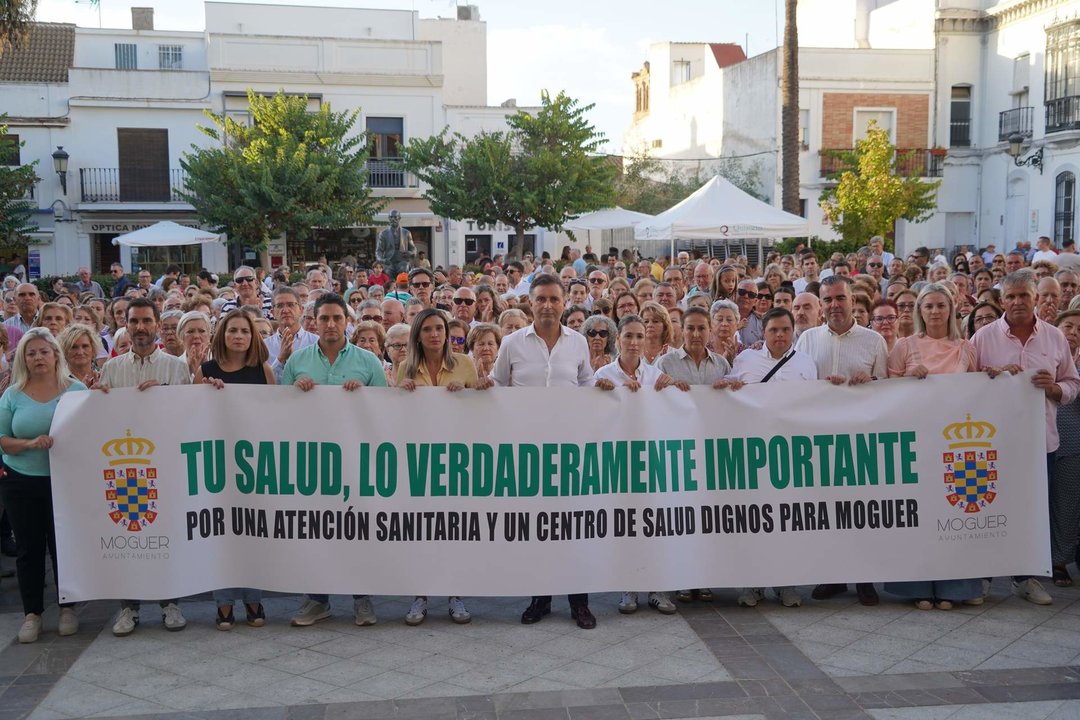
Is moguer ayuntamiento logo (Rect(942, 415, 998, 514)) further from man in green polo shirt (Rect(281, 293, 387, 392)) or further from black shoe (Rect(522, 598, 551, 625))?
man in green polo shirt (Rect(281, 293, 387, 392))

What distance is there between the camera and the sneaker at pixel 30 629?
20.4ft

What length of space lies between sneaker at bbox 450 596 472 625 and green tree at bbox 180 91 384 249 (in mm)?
22715

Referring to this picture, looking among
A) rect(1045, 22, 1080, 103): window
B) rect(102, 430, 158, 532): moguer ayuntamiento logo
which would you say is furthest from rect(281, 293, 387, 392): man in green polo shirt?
rect(1045, 22, 1080, 103): window

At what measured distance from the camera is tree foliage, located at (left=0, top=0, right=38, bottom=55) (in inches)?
653

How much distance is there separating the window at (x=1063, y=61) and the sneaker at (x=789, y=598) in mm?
29384

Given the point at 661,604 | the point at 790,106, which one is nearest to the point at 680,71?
the point at 790,106

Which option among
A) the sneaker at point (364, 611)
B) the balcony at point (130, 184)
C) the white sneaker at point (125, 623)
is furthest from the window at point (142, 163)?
the sneaker at point (364, 611)

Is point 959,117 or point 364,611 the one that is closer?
point 364,611

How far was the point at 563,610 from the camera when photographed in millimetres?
6730

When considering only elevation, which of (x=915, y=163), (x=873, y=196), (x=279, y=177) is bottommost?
(x=873, y=196)

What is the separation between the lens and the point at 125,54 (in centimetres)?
3522

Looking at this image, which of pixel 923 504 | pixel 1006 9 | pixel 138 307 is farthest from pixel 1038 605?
pixel 1006 9

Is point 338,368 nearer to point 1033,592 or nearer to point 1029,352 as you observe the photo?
point 1029,352

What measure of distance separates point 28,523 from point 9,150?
2634 centimetres
